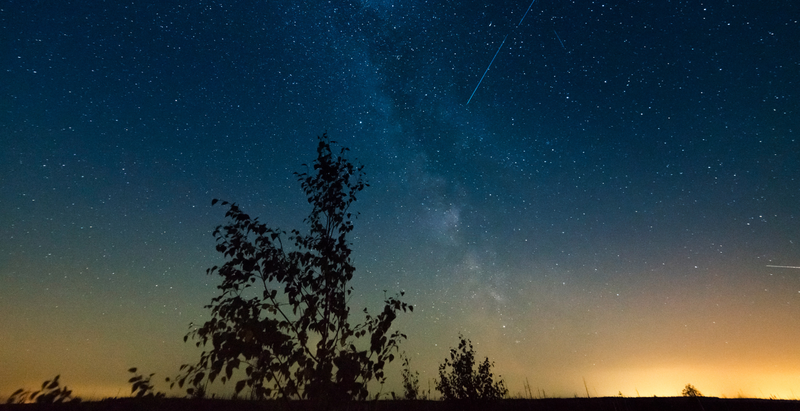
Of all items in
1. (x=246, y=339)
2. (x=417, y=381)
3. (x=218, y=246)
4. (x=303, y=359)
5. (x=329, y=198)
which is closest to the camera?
(x=246, y=339)

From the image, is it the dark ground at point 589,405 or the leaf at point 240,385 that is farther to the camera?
the dark ground at point 589,405

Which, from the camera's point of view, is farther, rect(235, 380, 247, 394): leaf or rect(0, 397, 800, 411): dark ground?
rect(0, 397, 800, 411): dark ground

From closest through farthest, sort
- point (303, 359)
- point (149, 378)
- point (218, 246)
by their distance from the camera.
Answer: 1. point (149, 378)
2. point (303, 359)
3. point (218, 246)

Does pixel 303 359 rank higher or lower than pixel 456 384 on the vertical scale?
lower

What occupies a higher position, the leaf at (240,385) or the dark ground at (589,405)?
the dark ground at (589,405)

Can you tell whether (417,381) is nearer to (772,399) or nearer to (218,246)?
(218,246)

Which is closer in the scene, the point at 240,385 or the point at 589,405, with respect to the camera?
the point at 240,385

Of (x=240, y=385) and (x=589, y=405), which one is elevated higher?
(x=589, y=405)

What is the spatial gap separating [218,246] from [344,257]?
1.81 m

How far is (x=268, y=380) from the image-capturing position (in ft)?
14.9

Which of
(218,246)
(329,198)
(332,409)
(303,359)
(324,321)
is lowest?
(332,409)

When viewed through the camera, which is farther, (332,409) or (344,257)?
(344,257)

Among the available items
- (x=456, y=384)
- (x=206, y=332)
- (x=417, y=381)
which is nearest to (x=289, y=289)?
(x=206, y=332)

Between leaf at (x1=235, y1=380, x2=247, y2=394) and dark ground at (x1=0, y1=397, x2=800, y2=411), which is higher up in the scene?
dark ground at (x1=0, y1=397, x2=800, y2=411)
